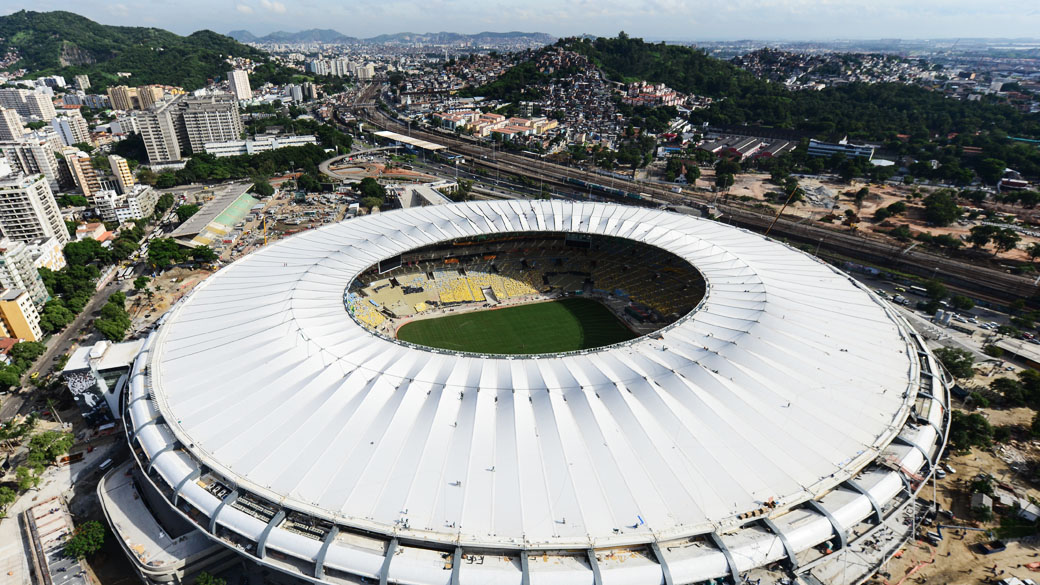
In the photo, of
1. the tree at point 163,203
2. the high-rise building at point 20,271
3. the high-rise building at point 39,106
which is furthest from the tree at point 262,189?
the high-rise building at point 39,106

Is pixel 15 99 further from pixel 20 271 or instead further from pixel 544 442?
pixel 544 442

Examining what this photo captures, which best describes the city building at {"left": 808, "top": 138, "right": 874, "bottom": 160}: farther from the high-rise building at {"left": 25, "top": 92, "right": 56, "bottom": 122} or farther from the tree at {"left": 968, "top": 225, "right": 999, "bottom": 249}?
the high-rise building at {"left": 25, "top": 92, "right": 56, "bottom": 122}

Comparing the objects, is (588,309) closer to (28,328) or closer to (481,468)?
→ (481,468)

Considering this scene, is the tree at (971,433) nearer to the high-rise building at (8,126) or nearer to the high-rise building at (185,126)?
the high-rise building at (185,126)

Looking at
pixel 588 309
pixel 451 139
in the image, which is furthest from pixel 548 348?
pixel 451 139

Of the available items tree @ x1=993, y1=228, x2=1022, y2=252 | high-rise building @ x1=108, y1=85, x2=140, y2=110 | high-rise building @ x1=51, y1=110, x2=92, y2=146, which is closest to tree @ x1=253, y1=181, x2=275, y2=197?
high-rise building @ x1=51, y1=110, x2=92, y2=146
